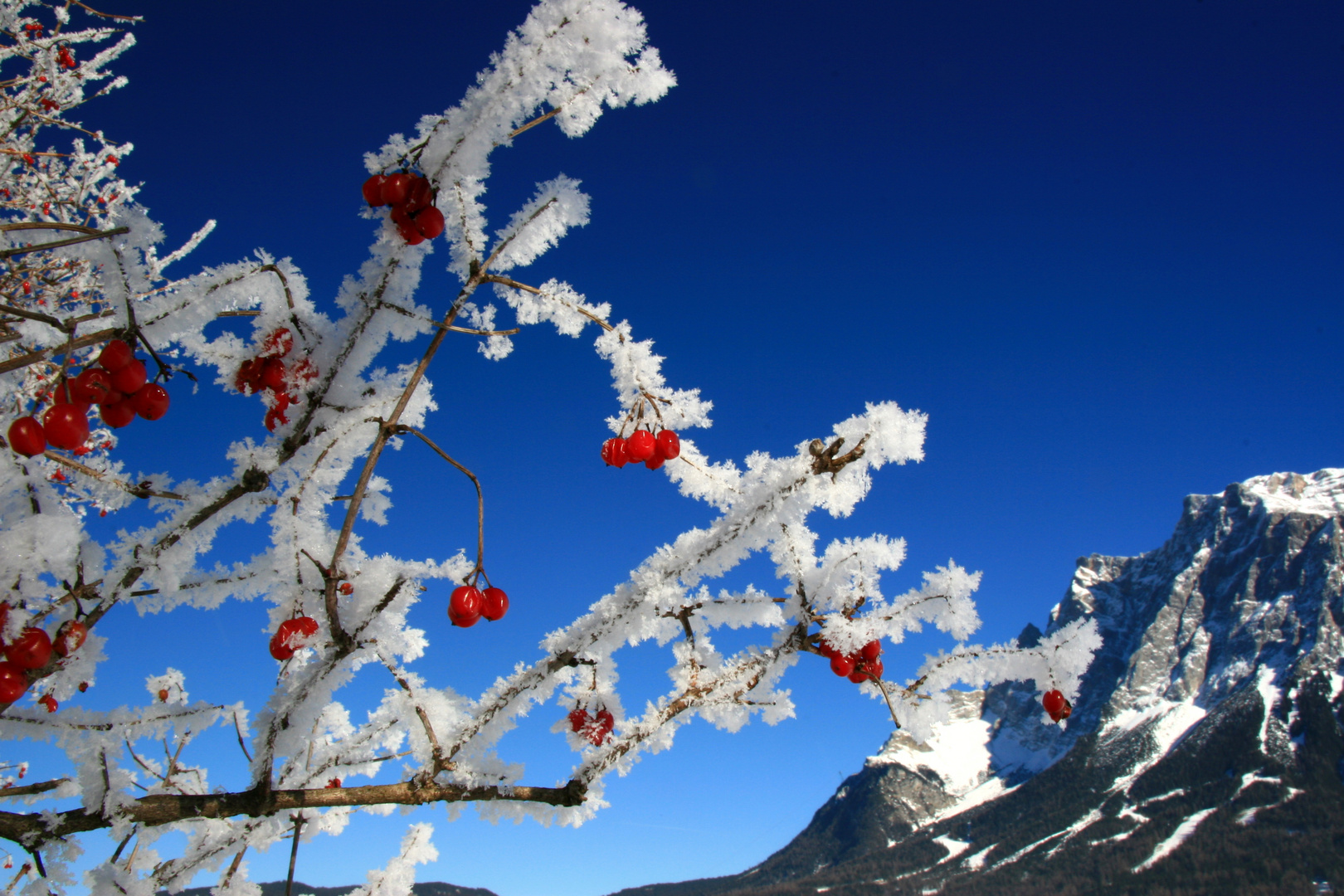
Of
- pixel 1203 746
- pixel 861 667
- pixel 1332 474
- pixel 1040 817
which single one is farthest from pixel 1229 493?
pixel 861 667

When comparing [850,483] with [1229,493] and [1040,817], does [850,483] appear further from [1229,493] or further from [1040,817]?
[1229,493]

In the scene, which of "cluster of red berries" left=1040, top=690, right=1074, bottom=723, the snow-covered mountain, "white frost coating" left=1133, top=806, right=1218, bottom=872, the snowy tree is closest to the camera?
the snowy tree

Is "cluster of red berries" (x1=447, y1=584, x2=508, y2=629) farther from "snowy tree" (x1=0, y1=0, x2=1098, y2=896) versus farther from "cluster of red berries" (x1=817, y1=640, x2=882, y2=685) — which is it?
"cluster of red berries" (x1=817, y1=640, x2=882, y2=685)

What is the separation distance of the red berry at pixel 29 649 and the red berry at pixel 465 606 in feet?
2.65

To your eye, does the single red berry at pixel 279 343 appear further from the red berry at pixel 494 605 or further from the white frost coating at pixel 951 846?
the white frost coating at pixel 951 846

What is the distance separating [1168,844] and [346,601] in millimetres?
152289

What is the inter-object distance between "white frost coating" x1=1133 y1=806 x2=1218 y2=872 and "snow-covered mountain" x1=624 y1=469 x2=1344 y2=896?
1.01 feet

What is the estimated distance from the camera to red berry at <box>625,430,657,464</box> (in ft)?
6.04

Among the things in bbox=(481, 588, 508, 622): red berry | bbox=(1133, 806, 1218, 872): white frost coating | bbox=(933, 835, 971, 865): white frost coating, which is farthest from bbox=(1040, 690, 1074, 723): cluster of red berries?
bbox=(933, 835, 971, 865): white frost coating

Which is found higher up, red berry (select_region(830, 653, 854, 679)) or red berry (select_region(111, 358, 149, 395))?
red berry (select_region(111, 358, 149, 395))

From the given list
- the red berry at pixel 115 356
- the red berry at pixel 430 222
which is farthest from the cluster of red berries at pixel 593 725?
the red berry at pixel 115 356

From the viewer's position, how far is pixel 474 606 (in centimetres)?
169

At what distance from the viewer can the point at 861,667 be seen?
181cm

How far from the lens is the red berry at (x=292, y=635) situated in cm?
158
